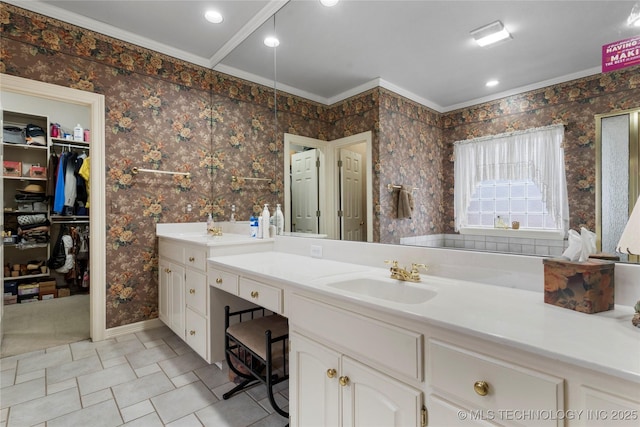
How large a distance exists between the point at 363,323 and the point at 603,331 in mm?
636

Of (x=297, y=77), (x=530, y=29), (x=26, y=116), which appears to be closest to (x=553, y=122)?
(x=530, y=29)

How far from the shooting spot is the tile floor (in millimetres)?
1621

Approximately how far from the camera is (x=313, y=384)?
122cm

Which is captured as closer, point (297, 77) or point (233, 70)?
point (297, 77)

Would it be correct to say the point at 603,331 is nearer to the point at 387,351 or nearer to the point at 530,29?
the point at 387,351

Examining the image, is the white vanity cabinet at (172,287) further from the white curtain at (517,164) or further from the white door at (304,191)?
the white curtain at (517,164)

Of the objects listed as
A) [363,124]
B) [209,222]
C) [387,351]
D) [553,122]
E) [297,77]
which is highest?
[297,77]

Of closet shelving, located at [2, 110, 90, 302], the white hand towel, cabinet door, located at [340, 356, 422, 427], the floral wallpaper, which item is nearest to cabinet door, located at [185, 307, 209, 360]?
the floral wallpaper

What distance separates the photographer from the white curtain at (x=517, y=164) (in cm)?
106

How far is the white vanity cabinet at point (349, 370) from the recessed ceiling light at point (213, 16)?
2.41 m

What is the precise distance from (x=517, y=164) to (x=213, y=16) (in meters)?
2.54

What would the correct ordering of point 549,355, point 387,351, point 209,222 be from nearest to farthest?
point 549,355 → point 387,351 → point 209,222

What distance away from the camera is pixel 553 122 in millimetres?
1069

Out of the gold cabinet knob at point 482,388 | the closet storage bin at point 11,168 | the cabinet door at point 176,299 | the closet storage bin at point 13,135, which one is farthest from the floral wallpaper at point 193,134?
the closet storage bin at point 11,168
